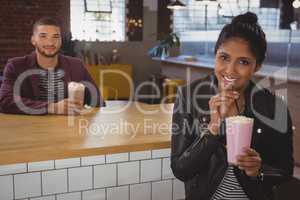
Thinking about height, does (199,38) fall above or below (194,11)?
below

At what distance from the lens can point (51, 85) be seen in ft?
7.81

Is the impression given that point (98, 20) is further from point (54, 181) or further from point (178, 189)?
point (54, 181)

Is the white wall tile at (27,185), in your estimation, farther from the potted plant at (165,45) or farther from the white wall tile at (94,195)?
the potted plant at (165,45)

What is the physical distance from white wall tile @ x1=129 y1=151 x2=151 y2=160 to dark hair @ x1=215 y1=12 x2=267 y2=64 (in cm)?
57

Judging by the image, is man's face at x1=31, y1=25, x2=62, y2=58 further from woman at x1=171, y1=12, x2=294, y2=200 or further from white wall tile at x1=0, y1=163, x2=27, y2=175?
woman at x1=171, y1=12, x2=294, y2=200

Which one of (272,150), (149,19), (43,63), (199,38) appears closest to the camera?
(272,150)

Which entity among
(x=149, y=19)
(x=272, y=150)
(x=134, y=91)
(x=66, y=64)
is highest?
(x=149, y=19)

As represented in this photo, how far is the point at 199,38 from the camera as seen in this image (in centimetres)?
822

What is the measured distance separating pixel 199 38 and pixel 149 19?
1381 mm

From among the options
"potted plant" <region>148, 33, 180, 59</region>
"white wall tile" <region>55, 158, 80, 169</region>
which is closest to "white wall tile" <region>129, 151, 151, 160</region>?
"white wall tile" <region>55, 158, 80, 169</region>

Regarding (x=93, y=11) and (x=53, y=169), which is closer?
(x=53, y=169)

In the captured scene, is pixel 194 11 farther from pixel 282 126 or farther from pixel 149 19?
pixel 282 126

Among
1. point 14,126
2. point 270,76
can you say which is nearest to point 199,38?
point 270,76

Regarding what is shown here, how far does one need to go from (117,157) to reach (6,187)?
440mm
